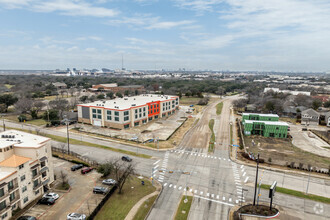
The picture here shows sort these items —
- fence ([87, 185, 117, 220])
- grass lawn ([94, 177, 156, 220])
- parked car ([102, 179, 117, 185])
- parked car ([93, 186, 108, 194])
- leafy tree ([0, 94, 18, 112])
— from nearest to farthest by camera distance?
1. fence ([87, 185, 117, 220])
2. grass lawn ([94, 177, 156, 220])
3. parked car ([93, 186, 108, 194])
4. parked car ([102, 179, 117, 185])
5. leafy tree ([0, 94, 18, 112])

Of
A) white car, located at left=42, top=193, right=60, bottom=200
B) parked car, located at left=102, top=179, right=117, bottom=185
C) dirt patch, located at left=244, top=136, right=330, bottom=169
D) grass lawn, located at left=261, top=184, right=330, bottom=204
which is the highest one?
dirt patch, located at left=244, top=136, right=330, bottom=169

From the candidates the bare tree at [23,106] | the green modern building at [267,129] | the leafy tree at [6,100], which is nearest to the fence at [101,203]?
the green modern building at [267,129]

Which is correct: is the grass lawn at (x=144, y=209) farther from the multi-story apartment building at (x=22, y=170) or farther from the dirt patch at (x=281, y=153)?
the dirt patch at (x=281, y=153)

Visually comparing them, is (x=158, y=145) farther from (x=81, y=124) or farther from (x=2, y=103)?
(x=2, y=103)

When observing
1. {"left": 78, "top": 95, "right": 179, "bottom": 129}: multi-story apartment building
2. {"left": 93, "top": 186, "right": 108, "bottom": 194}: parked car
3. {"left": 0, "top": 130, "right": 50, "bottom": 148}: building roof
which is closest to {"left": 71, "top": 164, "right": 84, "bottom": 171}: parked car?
{"left": 0, "top": 130, "right": 50, "bottom": 148}: building roof

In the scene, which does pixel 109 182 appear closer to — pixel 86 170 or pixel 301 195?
pixel 86 170

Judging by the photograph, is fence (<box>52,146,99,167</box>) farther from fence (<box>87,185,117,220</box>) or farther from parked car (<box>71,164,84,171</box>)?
fence (<box>87,185,117,220</box>)
